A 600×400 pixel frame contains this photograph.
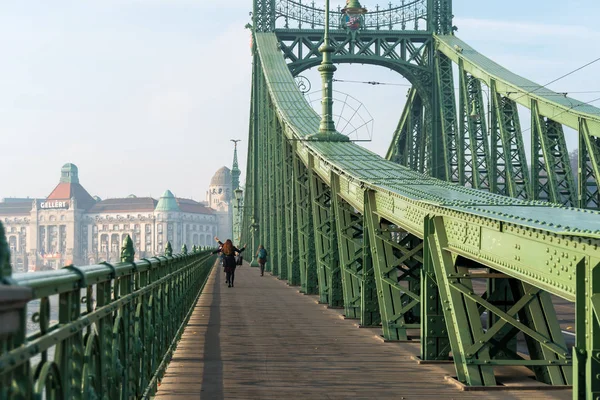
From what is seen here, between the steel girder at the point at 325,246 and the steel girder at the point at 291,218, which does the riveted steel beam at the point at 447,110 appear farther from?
the steel girder at the point at 325,246

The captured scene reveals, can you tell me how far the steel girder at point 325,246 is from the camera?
20.7 metres

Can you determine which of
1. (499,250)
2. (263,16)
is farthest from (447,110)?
(499,250)

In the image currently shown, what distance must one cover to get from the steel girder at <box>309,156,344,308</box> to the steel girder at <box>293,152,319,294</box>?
85 cm

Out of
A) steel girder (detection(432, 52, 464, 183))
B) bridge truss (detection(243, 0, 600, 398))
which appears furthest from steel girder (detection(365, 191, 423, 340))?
steel girder (detection(432, 52, 464, 183))

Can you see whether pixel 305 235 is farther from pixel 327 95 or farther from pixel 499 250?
pixel 499 250

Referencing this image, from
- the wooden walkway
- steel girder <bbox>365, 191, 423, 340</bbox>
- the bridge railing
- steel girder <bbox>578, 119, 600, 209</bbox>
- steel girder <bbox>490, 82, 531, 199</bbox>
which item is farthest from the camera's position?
steel girder <bbox>490, 82, 531, 199</bbox>

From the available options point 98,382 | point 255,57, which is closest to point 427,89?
point 255,57

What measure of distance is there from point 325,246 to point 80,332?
17529 millimetres

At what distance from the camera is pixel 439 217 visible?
10.4 metres

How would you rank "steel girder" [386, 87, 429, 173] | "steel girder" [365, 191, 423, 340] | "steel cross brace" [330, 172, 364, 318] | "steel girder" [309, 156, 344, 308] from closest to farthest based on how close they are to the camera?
"steel girder" [365, 191, 423, 340], "steel cross brace" [330, 172, 364, 318], "steel girder" [309, 156, 344, 308], "steel girder" [386, 87, 429, 173]

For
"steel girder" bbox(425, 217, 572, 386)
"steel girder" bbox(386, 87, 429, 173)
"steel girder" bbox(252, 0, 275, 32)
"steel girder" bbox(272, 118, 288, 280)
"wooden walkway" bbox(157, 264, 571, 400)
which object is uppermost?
"steel girder" bbox(252, 0, 275, 32)

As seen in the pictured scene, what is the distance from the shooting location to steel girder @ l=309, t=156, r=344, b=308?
20.7 m

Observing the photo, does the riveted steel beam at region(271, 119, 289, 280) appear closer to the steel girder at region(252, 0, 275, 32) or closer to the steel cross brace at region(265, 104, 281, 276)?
the steel cross brace at region(265, 104, 281, 276)

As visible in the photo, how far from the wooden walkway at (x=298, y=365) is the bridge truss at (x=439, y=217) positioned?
0.53 metres
